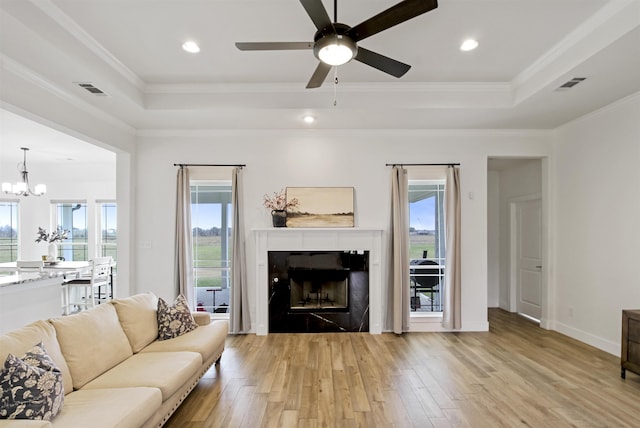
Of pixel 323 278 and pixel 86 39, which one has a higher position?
pixel 86 39

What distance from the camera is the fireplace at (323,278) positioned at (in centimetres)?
451

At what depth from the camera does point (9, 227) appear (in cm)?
699

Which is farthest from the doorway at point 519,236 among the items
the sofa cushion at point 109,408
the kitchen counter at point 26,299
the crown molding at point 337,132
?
the kitchen counter at point 26,299

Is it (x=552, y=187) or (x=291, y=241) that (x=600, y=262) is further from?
(x=291, y=241)

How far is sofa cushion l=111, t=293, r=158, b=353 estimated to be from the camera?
2.75m

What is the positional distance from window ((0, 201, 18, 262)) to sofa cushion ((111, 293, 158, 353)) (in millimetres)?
6232

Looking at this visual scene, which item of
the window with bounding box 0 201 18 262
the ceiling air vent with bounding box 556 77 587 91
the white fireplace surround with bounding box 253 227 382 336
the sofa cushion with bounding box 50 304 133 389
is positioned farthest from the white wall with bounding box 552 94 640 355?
the window with bounding box 0 201 18 262

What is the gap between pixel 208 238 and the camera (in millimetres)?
4766

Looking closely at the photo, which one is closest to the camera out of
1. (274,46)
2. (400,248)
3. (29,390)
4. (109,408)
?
(29,390)

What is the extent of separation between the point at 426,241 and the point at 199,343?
131 inches

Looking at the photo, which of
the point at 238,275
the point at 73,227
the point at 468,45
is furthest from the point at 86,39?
the point at 73,227

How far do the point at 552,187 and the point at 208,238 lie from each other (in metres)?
5.10

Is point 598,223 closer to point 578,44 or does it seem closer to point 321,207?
point 578,44

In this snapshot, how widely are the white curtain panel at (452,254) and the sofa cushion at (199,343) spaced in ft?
9.96
